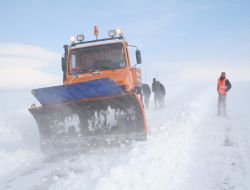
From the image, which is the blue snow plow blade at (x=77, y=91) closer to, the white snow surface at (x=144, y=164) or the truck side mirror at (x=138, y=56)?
the white snow surface at (x=144, y=164)

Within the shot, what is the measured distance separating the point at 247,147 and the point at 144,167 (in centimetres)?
Answer: 250

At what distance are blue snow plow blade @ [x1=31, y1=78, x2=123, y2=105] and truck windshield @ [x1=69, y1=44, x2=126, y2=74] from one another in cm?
128

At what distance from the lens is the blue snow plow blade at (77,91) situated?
6.20 metres

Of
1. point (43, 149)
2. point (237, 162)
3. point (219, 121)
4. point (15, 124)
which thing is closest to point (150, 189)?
point (237, 162)

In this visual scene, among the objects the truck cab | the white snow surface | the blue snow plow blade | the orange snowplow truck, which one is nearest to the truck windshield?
the truck cab

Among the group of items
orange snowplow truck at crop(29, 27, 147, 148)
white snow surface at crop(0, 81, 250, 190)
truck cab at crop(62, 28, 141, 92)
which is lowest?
white snow surface at crop(0, 81, 250, 190)

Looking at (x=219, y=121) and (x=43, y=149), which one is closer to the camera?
(x=43, y=149)

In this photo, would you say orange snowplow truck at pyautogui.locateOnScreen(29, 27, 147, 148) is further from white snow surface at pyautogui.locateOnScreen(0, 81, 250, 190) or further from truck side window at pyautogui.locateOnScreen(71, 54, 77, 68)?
truck side window at pyautogui.locateOnScreen(71, 54, 77, 68)

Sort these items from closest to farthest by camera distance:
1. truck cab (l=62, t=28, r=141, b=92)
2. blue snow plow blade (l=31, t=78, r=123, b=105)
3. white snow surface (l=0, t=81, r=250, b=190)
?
white snow surface (l=0, t=81, r=250, b=190) → blue snow plow blade (l=31, t=78, r=123, b=105) → truck cab (l=62, t=28, r=141, b=92)

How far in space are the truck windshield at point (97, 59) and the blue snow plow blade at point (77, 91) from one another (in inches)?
50.4

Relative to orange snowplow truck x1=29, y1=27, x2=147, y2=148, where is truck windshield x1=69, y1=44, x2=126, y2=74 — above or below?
above

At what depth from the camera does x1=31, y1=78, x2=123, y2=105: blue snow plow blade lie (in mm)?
6199

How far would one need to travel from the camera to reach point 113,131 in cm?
644

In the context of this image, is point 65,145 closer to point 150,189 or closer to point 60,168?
point 60,168
